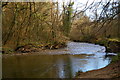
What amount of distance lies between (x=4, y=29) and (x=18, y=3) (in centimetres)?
363

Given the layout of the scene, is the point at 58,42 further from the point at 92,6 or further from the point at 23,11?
the point at 92,6

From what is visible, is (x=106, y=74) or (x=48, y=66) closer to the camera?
(x=106, y=74)

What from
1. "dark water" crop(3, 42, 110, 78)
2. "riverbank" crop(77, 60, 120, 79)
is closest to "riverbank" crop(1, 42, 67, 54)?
"dark water" crop(3, 42, 110, 78)

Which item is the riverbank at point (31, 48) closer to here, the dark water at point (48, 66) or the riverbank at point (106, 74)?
the dark water at point (48, 66)

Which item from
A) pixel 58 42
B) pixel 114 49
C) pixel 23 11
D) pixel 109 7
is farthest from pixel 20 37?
pixel 109 7

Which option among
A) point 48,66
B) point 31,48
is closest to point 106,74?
point 48,66

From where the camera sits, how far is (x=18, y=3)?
18.2 m

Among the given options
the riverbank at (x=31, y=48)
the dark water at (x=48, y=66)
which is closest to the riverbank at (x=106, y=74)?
the dark water at (x=48, y=66)

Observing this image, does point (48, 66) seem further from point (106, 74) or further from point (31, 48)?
point (31, 48)

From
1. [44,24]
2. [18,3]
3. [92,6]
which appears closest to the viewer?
[92,6]

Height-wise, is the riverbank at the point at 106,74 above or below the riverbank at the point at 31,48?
above

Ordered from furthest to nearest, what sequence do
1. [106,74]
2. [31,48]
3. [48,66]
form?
[31,48]
[48,66]
[106,74]

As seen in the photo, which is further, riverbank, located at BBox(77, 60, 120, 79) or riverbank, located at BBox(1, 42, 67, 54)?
riverbank, located at BBox(1, 42, 67, 54)

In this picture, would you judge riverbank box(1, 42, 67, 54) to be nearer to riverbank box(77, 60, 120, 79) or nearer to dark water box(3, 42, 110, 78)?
dark water box(3, 42, 110, 78)
